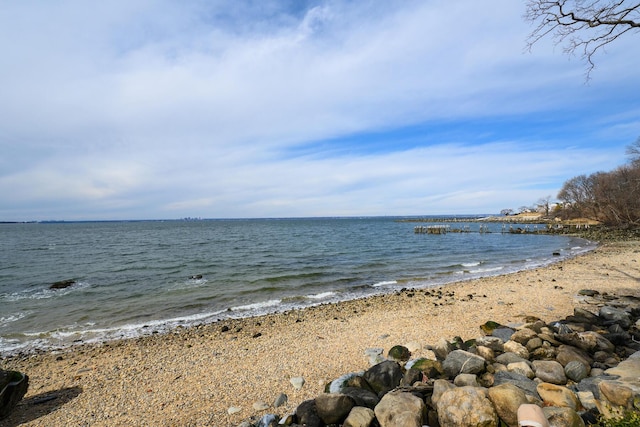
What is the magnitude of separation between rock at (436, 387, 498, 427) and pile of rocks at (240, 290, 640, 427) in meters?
0.01

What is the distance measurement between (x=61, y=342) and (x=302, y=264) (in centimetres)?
1453

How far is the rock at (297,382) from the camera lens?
5738mm

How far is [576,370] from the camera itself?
4844 millimetres

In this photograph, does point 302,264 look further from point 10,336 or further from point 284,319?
point 10,336

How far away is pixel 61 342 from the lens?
9.59 meters

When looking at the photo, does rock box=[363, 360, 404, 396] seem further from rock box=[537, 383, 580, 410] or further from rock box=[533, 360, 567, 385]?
rock box=[533, 360, 567, 385]

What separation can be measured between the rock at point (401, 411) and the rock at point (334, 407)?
443 mm

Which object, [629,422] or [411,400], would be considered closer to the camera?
[629,422]

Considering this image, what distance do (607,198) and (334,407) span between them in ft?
212

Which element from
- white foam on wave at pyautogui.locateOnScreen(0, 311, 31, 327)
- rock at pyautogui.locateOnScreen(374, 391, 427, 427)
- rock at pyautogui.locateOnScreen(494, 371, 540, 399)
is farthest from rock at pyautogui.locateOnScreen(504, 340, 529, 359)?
white foam on wave at pyautogui.locateOnScreen(0, 311, 31, 327)

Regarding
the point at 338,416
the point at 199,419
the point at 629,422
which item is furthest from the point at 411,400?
the point at 199,419

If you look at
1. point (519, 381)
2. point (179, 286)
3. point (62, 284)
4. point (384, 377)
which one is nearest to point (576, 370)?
point (519, 381)

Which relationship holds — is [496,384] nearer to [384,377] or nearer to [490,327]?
[384,377]

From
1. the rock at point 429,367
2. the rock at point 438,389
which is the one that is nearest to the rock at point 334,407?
the rock at point 438,389
